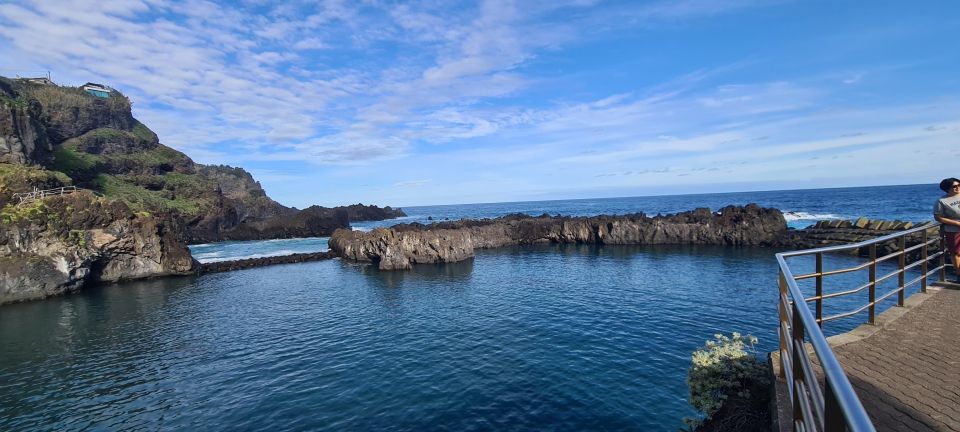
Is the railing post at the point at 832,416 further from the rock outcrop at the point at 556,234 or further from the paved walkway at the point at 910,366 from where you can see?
the rock outcrop at the point at 556,234

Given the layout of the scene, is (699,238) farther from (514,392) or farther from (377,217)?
(377,217)

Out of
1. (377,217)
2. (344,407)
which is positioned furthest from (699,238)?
(377,217)

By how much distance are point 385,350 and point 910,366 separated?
21938 millimetres

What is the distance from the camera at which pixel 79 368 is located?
23.4 m

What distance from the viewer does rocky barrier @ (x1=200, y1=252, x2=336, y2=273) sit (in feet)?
192

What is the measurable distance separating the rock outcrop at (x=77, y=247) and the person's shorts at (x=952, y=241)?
206ft

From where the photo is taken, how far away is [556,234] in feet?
259

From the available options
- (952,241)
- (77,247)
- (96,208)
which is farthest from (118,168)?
(952,241)

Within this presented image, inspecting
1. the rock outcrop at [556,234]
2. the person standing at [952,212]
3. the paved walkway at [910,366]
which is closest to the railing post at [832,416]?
the paved walkway at [910,366]

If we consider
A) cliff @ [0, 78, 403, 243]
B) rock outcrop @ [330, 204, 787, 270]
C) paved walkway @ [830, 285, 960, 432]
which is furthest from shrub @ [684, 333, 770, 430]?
cliff @ [0, 78, 403, 243]

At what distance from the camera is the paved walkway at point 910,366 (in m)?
5.86

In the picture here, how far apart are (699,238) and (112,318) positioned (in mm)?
71652

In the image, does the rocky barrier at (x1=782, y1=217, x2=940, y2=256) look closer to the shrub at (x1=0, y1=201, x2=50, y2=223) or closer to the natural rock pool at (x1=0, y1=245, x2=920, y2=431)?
the natural rock pool at (x1=0, y1=245, x2=920, y2=431)

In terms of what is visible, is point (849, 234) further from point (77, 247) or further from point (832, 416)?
point (77, 247)
